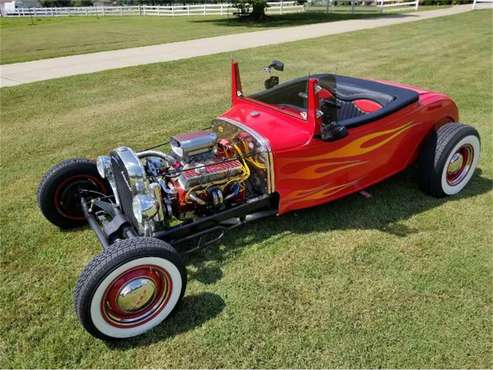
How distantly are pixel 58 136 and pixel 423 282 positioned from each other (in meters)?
5.36

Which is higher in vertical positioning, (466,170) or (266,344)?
(466,170)

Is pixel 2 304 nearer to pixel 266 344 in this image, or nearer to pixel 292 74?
pixel 266 344

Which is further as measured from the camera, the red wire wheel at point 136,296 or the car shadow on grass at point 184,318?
the car shadow on grass at point 184,318

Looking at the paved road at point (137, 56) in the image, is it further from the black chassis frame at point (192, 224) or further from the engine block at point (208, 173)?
the engine block at point (208, 173)

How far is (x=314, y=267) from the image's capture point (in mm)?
3260

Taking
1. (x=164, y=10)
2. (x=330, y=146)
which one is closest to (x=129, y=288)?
(x=330, y=146)

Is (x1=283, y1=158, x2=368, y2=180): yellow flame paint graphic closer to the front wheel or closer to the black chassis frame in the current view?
the black chassis frame

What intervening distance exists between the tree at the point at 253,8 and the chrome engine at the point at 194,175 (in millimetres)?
23339

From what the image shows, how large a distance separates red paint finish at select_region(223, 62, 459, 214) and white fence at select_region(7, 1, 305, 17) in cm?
2766

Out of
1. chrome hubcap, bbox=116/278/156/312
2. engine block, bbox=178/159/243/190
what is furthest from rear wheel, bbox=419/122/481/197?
chrome hubcap, bbox=116/278/156/312

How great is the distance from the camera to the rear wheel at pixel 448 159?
3.88 meters

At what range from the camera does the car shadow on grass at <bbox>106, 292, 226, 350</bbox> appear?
8.72 feet

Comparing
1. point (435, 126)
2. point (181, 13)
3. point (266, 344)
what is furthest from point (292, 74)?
point (181, 13)

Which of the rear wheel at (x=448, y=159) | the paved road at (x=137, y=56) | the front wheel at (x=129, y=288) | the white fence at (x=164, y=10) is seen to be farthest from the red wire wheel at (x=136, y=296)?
the white fence at (x=164, y=10)
